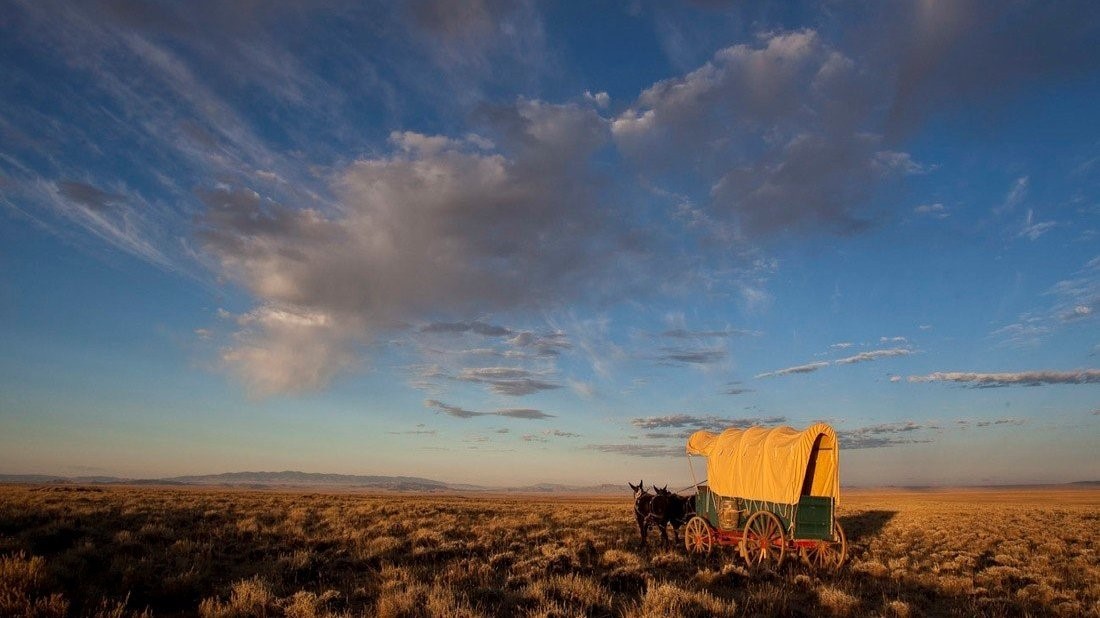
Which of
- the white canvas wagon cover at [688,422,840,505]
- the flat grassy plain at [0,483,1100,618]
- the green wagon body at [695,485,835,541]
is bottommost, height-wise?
the flat grassy plain at [0,483,1100,618]

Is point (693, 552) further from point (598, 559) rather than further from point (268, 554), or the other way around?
point (268, 554)

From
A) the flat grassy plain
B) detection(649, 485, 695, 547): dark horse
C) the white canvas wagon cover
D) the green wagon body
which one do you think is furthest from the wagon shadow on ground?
the green wagon body

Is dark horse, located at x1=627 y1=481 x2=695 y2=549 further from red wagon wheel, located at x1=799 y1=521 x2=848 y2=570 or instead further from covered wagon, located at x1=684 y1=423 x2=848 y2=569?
red wagon wheel, located at x1=799 y1=521 x2=848 y2=570

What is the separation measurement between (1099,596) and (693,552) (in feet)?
25.2

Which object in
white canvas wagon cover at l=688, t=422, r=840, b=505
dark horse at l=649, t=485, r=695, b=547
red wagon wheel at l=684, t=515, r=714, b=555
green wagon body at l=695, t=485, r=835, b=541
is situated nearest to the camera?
white canvas wagon cover at l=688, t=422, r=840, b=505

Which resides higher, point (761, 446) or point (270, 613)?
point (761, 446)

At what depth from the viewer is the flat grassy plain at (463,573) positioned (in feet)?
26.0

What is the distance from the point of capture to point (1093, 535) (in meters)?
20.7

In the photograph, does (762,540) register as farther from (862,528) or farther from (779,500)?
(862,528)

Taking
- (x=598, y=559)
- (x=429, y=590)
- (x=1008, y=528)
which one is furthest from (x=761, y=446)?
(x=1008, y=528)

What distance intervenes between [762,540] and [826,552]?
5.05 ft

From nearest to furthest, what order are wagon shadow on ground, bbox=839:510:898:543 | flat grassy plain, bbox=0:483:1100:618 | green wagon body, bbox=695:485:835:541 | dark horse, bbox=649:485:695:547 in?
flat grassy plain, bbox=0:483:1100:618 → green wagon body, bbox=695:485:835:541 → dark horse, bbox=649:485:695:547 → wagon shadow on ground, bbox=839:510:898:543

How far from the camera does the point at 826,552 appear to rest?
42.5 feet

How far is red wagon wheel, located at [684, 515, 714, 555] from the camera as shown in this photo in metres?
14.0
